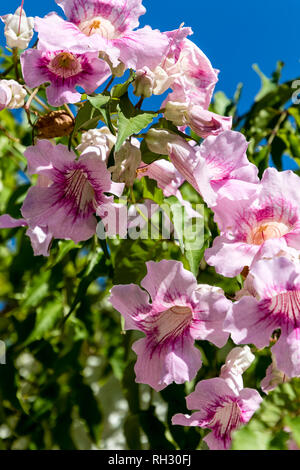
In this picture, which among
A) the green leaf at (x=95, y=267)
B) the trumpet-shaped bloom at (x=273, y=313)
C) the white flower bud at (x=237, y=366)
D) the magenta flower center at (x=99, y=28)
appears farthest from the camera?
the green leaf at (x=95, y=267)

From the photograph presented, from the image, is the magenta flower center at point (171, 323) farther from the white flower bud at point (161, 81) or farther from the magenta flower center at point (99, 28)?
the magenta flower center at point (99, 28)

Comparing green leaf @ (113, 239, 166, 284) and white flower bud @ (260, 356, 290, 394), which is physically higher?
green leaf @ (113, 239, 166, 284)

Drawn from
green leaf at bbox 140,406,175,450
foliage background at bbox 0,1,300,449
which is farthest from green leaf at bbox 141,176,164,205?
green leaf at bbox 140,406,175,450

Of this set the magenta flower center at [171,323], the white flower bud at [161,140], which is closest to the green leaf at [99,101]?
the white flower bud at [161,140]

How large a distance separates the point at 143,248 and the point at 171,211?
270mm

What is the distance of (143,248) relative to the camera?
1688 millimetres

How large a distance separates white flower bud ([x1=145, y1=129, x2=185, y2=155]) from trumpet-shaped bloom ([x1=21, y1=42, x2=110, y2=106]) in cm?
15

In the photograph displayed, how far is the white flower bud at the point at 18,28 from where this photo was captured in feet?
5.23

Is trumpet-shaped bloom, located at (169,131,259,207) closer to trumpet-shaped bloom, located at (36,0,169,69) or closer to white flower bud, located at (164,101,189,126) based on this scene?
white flower bud, located at (164,101,189,126)

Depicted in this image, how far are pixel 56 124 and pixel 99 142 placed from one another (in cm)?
11

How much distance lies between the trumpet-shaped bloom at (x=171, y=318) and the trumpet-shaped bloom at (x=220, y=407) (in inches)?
4.9

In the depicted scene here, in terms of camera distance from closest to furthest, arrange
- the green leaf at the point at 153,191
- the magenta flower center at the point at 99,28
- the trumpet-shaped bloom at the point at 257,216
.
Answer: the trumpet-shaped bloom at the point at 257,216 → the magenta flower center at the point at 99,28 → the green leaf at the point at 153,191

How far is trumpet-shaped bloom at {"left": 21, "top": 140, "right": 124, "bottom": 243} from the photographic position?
129 centimetres
